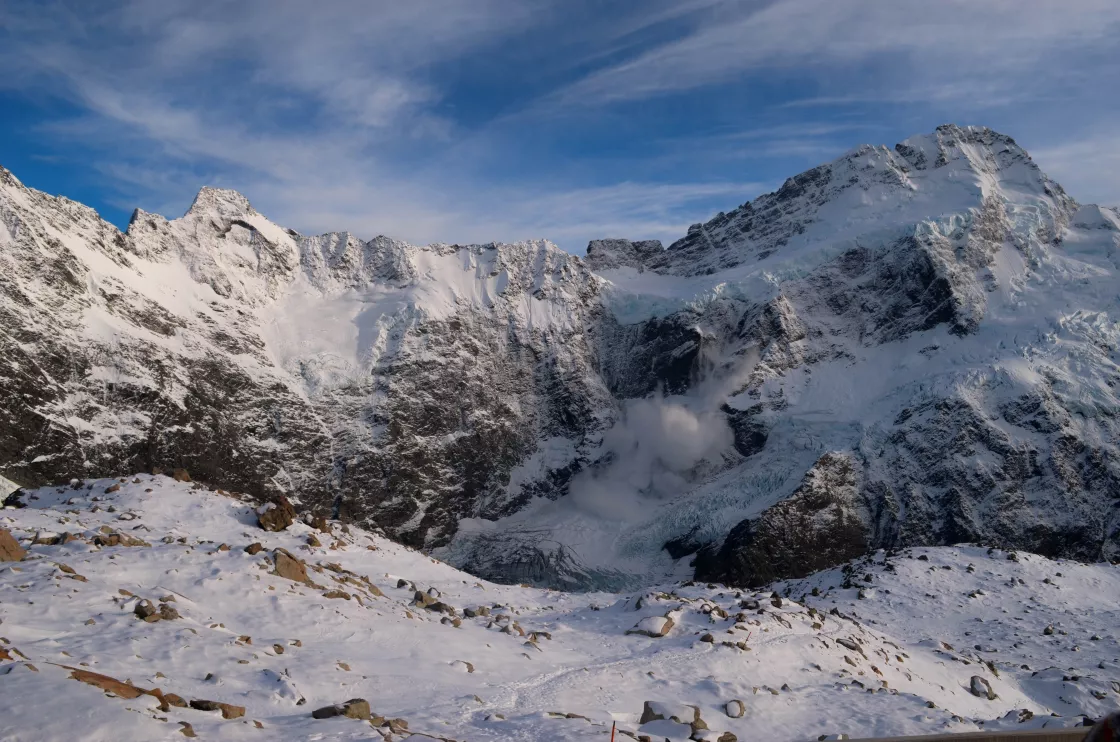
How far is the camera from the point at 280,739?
42.3 feet

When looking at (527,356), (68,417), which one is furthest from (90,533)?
(527,356)

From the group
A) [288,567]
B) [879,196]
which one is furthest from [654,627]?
[879,196]

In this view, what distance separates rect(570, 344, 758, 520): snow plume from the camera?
A: 138 metres

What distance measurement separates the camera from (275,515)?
30984 millimetres

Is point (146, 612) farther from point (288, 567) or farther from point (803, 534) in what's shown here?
point (803, 534)

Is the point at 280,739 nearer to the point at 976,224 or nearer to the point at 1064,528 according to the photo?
the point at 1064,528

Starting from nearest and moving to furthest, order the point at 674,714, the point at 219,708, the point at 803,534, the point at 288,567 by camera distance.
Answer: the point at 219,708 < the point at 674,714 < the point at 288,567 < the point at 803,534

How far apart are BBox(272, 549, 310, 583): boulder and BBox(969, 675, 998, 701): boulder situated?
82.7ft

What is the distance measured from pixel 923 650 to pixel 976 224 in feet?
437

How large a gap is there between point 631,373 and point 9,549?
144 metres

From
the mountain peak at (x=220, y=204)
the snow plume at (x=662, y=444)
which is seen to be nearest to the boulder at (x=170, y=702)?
the snow plume at (x=662, y=444)

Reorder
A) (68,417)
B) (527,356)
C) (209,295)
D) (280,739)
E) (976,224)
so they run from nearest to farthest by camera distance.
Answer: (280,739) < (68,417) < (209,295) < (976,224) < (527,356)

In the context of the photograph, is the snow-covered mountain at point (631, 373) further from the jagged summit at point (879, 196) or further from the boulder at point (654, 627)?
the boulder at point (654, 627)

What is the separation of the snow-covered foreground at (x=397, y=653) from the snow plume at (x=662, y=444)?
98.3 meters
